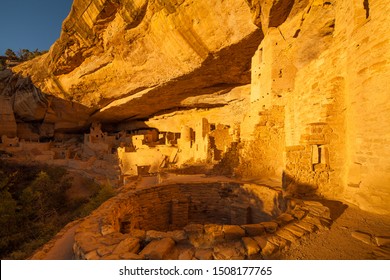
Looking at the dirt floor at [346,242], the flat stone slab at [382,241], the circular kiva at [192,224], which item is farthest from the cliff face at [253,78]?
the circular kiva at [192,224]

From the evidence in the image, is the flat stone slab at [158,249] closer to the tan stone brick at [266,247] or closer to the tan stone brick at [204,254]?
the tan stone brick at [204,254]

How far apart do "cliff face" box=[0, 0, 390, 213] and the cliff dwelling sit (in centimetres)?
4

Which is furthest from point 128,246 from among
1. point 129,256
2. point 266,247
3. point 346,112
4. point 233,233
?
point 346,112

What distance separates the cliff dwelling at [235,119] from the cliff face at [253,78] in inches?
1.4

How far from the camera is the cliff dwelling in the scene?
2760mm

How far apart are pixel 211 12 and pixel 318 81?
5.84 metres

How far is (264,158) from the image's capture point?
7.25 meters

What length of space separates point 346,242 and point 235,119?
44.6 ft

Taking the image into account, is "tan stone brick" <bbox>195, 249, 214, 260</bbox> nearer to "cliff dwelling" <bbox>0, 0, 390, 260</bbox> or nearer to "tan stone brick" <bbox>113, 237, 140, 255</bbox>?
"cliff dwelling" <bbox>0, 0, 390, 260</bbox>

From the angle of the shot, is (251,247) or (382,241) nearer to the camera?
(382,241)

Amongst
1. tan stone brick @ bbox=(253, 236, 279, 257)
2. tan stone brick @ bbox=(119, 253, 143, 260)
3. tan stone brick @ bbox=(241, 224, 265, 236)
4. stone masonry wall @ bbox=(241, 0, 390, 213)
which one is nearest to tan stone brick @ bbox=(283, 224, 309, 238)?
tan stone brick @ bbox=(241, 224, 265, 236)

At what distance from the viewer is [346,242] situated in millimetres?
2340

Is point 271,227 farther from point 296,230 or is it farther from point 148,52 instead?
point 148,52

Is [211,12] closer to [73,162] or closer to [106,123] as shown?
[73,162]
